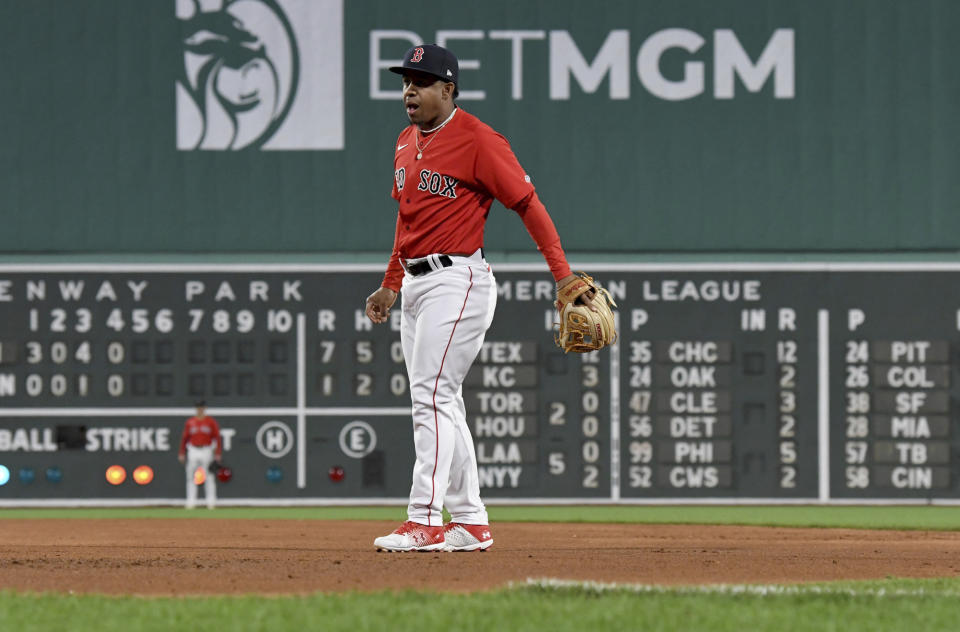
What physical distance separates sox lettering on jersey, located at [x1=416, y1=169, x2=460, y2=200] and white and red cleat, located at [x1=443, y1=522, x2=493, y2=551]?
4.39ft

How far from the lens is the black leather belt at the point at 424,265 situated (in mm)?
5695

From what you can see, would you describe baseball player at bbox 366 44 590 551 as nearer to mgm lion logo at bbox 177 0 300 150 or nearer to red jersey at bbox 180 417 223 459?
red jersey at bbox 180 417 223 459

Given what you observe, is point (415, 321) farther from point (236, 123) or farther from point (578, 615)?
point (236, 123)

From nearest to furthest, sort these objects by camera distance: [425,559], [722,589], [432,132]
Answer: [722,589], [425,559], [432,132]

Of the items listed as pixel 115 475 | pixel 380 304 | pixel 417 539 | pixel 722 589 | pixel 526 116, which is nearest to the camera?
pixel 722 589

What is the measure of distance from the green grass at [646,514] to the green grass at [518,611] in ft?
18.1

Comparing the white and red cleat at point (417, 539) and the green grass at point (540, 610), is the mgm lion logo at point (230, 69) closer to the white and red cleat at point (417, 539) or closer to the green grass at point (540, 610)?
the white and red cleat at point (417, 539)

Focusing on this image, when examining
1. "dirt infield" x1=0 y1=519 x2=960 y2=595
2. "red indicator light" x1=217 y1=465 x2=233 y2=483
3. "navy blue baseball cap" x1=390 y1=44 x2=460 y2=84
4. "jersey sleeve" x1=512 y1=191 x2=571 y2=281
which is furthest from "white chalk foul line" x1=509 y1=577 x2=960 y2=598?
"red indicator light" x1=217 y1=465 x2=233 y2=483

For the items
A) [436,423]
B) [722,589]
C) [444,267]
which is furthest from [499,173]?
[722,589]

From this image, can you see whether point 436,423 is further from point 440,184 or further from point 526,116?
point 526,116

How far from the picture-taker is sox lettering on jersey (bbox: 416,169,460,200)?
18.8 ft

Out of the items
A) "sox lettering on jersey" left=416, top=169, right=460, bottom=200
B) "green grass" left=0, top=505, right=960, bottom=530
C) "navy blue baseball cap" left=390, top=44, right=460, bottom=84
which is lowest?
"green grass" left=0, top=505, right=960, bottom=530

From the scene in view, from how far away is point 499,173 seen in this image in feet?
18.6

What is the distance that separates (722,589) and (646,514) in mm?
6812
